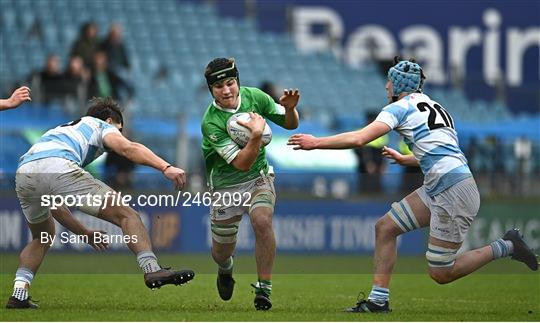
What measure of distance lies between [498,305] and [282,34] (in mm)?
18626

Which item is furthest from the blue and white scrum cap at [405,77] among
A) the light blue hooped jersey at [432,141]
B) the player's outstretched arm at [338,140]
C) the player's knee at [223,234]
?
the player's knee at [223,234]

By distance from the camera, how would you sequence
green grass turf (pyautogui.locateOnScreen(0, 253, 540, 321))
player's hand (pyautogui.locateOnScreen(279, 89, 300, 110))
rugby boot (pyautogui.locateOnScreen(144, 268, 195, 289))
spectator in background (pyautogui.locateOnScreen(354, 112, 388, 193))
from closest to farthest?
rugby boot (pyautogui.locateOnScreen(144, 268, 195, 289)) < green grass turf (pyautogui.locateOnScreen(0, 253, 540, 321)) < player's hand (pyautogui.locateOnScreen(279, 89, 300, 110)) < spectator in background (pyautogui.locateOnScreen(354, 112, 388, 193))

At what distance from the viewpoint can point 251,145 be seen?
1188cm

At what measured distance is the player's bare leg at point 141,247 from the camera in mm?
11266

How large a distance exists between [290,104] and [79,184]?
2.10 m

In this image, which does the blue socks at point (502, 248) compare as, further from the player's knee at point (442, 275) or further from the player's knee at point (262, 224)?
the player's knee at point (262, 224)

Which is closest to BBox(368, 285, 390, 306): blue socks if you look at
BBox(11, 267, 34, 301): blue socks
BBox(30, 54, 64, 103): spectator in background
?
BBox(11, 267, 34, 301): blue socks

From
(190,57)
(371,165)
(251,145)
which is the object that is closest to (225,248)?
(251,145)

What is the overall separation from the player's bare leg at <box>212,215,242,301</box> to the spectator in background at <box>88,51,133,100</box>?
10236 mm

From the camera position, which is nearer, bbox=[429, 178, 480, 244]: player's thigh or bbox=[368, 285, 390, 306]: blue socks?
bbox=[429, 178, 480, 244]: player's thigh

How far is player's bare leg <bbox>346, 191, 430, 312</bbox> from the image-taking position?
12109 mm

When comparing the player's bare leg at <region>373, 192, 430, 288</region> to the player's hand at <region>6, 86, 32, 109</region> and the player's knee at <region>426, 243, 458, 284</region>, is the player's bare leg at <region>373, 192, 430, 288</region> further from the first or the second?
the player's hand at <region>6, 86, 32, 109</region>

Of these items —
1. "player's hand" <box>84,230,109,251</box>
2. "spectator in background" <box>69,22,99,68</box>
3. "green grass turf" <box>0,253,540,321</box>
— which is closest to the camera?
"green grass turf" <box>0,253,540,321</box>

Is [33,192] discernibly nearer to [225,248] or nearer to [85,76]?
[225,248]
